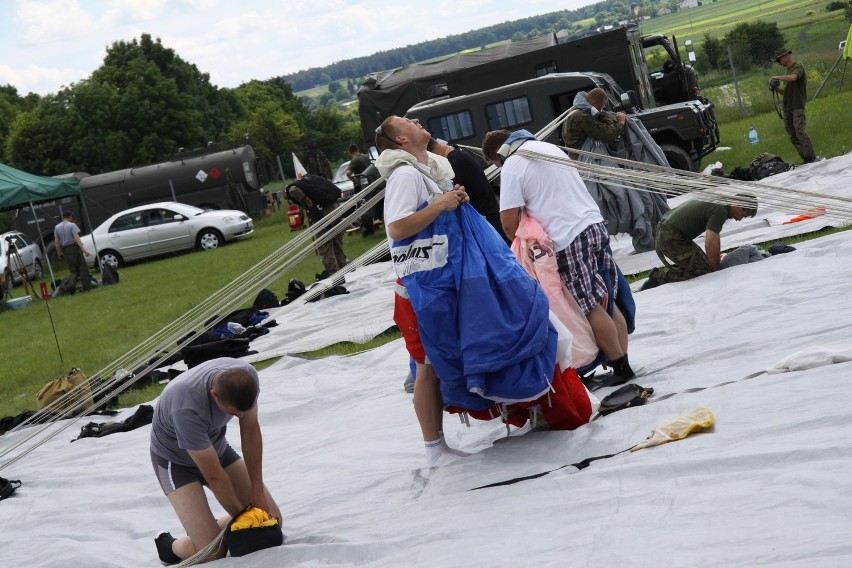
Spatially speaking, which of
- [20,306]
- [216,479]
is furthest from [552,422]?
[20,306]

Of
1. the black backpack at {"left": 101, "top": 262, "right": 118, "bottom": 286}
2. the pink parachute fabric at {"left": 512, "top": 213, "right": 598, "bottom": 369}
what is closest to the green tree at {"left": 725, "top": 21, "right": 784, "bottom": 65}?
the black backpack at {"left": 101, "top": 262, "right": 118, "bottom": 286}

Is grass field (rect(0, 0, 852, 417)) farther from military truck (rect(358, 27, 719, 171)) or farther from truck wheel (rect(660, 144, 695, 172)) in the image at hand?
truck wheel (rect(660, 144, 695, 172))

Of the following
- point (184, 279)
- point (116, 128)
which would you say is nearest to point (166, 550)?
point (184, 279)

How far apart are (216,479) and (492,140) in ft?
8.00

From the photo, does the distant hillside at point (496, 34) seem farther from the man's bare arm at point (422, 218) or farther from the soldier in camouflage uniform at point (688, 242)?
the man's bare arm at point (422, 218)

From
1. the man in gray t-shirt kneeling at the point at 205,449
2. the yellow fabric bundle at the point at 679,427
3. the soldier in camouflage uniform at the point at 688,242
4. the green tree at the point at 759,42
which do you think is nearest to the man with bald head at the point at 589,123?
the soldier in camouflage uniform at the point at 688,242

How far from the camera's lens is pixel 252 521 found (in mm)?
4422

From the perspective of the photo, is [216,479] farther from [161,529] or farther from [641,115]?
[641,115]

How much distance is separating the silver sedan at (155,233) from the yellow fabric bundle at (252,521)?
70.0 feet

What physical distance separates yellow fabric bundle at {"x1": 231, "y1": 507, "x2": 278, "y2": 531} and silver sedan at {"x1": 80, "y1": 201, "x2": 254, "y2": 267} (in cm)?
2134

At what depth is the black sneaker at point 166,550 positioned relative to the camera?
186 inches

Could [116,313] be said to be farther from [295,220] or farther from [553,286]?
[553,286]

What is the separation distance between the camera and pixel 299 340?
1042 cm

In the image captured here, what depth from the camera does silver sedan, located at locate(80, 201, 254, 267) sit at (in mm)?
25219
